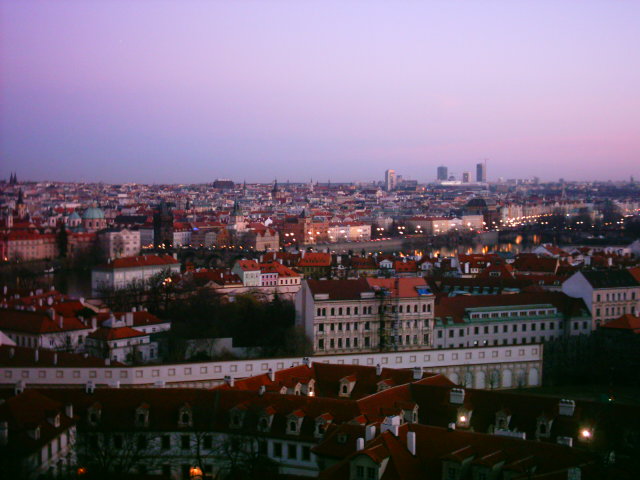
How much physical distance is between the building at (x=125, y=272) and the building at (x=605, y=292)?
41.9 ft

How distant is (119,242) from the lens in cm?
4528

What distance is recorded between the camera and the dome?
53.1 metres

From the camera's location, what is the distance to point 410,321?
19766 millimetres

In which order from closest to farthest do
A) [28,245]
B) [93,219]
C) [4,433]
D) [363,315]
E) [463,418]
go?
[4,433], [463,418], [363,315], [28,245], [93,219]

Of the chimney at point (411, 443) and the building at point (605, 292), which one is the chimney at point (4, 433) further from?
the building at point (605, 292)

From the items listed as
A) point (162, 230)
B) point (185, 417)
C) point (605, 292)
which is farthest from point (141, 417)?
point (162, 230)

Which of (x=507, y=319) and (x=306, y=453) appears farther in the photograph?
(x=507, y=319)

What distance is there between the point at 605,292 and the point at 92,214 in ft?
125

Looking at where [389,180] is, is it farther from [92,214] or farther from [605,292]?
[605,292]

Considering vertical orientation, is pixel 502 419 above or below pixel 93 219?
above

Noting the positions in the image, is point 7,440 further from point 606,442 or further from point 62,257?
point 62,257

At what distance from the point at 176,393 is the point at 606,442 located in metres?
4.23

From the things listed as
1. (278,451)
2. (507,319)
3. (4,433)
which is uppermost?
(4,433)

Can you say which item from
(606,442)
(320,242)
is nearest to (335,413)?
(606,442)
